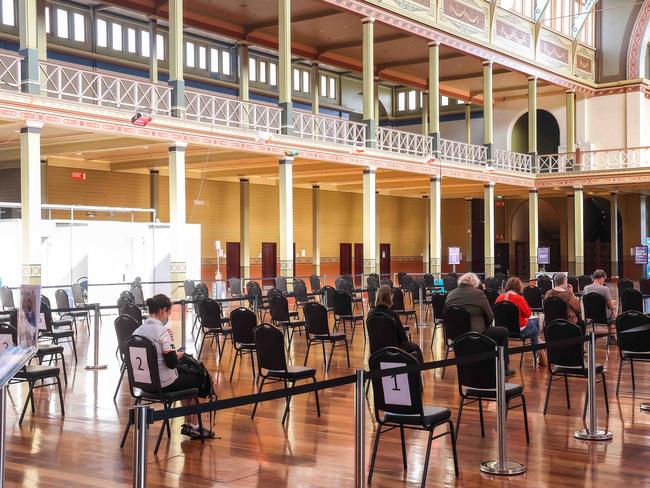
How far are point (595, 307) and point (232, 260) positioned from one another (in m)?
21.5

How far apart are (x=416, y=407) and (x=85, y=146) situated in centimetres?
1744

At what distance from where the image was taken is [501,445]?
244 inches

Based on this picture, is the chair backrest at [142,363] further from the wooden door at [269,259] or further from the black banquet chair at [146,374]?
the wooden door at [269,259]

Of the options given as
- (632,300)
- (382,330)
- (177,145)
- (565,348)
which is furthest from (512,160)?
(565,348)

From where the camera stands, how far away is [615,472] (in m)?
6.11

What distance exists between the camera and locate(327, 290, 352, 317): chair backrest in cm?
1382

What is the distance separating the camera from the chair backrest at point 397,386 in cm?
582

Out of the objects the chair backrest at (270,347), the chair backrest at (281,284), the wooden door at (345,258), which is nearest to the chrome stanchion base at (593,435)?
the chair backrest at (270,347)

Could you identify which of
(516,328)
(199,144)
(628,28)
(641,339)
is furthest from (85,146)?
(628,28)

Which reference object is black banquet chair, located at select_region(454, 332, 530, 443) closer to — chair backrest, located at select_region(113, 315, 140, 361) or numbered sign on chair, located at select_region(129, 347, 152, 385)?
numbered sign on chair, located at select_region(129, 347, 152, 385)

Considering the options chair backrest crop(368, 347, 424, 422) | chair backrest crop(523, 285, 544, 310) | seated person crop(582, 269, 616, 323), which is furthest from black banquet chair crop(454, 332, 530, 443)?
chair backrest crop(523, 285, 544, 310)

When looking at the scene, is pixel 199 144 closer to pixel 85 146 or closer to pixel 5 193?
pixel 85 146

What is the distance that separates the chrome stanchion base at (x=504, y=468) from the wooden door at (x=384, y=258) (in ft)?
110

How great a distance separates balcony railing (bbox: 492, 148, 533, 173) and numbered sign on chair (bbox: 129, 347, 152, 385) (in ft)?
85.9
